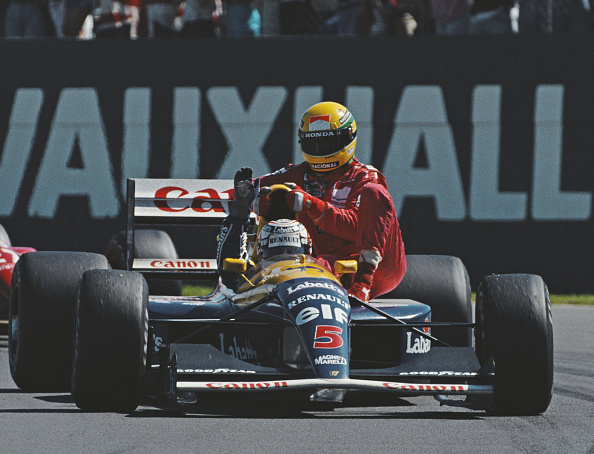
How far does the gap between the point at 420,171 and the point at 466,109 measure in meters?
0.87

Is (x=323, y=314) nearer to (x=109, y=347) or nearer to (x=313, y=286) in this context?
(x=313, y=286)

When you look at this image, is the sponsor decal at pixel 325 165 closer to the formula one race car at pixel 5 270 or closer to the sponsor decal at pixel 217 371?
the sponsor decal at pixel 217 371

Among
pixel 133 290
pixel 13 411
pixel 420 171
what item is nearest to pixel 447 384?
pixel 133 290

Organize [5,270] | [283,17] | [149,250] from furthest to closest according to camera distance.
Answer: [283,17]
[149,250]
[5,270]

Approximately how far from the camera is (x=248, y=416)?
17.7 feet

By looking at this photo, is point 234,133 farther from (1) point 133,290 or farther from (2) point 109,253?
(1) point 133,290

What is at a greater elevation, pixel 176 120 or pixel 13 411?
pixel 176 120

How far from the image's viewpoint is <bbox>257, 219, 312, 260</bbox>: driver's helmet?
6.03m

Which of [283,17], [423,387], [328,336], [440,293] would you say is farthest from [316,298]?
[283,17]

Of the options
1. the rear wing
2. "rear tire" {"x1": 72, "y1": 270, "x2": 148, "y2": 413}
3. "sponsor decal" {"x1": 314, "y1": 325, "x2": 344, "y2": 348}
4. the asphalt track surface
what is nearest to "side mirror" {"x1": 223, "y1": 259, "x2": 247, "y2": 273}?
the asphalt track surface

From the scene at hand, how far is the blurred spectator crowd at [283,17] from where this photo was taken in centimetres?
1313

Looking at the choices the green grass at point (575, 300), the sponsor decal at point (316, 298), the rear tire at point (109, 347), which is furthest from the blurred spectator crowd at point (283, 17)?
the rear tire at point (109, 347)

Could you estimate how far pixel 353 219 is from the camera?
649 centimetres

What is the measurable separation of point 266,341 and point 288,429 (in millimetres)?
756
